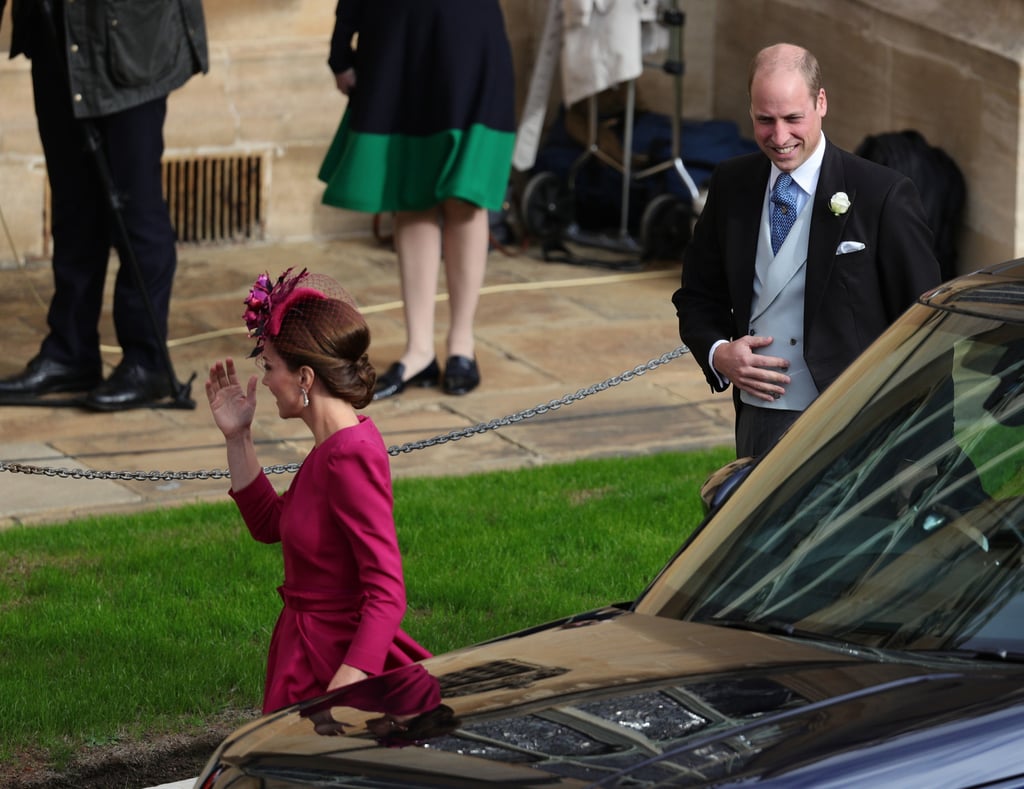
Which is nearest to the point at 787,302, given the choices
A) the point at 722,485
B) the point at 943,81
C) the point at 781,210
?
the point at 781,210

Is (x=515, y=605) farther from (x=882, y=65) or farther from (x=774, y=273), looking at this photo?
(x=882, y=65)

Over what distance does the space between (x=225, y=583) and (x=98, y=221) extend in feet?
8.46

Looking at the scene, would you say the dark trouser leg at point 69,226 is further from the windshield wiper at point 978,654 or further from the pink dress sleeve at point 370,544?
the windshield wiper at point 978,654

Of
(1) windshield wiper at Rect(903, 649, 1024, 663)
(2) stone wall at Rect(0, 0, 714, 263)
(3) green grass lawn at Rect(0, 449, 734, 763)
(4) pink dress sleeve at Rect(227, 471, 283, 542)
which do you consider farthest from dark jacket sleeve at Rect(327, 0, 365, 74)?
(1) windshield wiper at Rect(903, 649, 1024, 663)

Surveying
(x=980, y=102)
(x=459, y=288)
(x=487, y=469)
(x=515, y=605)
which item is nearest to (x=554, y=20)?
(x=980, y=102)

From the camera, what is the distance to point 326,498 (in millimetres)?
4008

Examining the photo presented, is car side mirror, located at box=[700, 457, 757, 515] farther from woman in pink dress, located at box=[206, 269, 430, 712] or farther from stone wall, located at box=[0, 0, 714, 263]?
stone wall, located at box=[0, 0, 714, 263]

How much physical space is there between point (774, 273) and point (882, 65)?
6285mm

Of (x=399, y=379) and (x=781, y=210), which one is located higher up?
(x=781, y=210)

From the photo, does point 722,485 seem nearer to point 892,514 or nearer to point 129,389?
point 892,514

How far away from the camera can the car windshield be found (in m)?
3.29

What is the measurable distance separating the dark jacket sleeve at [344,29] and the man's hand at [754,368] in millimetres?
3919

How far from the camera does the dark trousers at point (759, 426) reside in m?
4.88

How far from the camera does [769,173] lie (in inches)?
192
